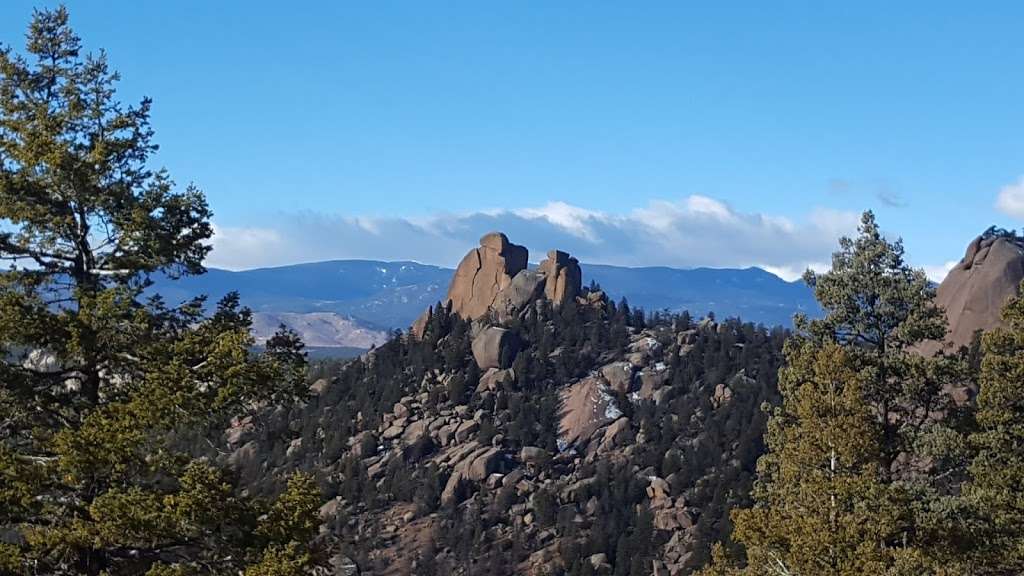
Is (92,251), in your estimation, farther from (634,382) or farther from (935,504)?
(634,382)

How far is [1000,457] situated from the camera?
25.5m

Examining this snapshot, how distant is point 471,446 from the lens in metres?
134

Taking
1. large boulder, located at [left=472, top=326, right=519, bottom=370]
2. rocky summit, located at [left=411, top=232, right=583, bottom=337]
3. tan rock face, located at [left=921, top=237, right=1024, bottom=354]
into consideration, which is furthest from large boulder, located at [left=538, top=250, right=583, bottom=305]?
tan rock face, located at [left=921, top=237, right=1024, bottom=354]

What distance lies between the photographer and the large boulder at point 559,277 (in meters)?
157

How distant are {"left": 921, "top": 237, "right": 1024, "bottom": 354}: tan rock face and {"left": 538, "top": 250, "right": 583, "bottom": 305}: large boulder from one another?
6595 cm

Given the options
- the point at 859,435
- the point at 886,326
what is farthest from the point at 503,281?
the point at 859,435

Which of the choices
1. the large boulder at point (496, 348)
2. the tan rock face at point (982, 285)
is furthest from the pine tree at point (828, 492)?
the large boulder at point (496, 348)

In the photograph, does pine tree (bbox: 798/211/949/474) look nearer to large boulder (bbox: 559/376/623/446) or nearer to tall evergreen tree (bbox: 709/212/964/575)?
tall evergreen tree (bbox: 709/212/964/575)

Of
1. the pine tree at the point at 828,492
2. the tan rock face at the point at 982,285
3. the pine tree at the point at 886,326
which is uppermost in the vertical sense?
the tan rock face at the point at 982,285

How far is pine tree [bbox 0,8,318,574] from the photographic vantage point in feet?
47.1

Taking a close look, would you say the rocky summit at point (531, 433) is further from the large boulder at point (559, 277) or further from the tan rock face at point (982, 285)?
the tan rock face at point (982, 285)

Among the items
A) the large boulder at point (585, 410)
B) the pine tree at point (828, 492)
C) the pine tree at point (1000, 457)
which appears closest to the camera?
the pine tree at point (828, 492)

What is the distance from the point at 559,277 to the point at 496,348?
1692cm

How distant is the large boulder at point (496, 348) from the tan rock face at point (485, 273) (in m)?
9.67
